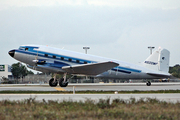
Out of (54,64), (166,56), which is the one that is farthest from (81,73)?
(166,56)

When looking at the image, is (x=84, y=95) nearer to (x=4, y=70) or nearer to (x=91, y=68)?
(x=91, y=68)

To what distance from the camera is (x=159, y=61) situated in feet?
139

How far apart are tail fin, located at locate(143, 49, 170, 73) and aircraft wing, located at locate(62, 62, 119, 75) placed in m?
9.97

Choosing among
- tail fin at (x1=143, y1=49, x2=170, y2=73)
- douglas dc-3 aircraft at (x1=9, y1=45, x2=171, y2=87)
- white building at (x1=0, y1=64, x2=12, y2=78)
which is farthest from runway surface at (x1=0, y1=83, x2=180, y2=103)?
white building at (x1=0, y1=64, x2=12, y2=78)

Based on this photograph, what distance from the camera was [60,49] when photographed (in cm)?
3459

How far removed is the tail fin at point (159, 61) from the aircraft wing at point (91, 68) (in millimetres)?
9970

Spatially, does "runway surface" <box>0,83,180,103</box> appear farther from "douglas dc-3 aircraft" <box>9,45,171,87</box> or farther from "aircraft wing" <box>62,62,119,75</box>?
"douglas dc-3 aircraft" <box>9,45,171,87</box>

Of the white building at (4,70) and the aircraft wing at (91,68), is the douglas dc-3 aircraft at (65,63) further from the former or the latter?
the white building at (4,70)

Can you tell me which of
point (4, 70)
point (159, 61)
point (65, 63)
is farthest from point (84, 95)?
point (4, 70)

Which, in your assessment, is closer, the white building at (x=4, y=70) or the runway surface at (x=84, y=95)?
the runway surface at (x=84, y=95)

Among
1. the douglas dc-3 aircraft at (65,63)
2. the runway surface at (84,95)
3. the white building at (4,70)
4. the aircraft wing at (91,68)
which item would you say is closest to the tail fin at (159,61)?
the douglas dc-3 aircraft at (65,63)

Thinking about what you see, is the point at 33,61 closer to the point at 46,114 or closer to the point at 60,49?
the point at 60,49

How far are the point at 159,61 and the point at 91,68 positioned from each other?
548 inches

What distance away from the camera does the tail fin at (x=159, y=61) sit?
41.8 metres
